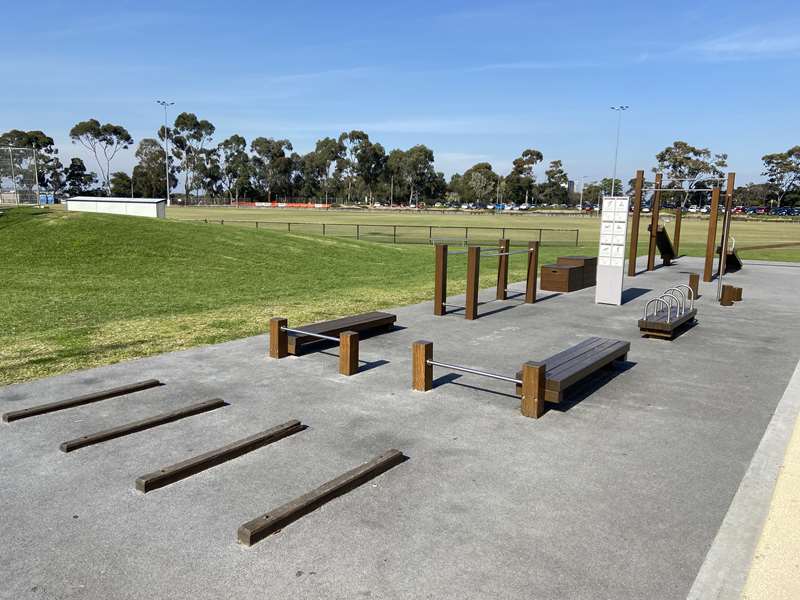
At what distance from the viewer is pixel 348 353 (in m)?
6.73

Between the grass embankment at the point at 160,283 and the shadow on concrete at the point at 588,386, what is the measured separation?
16.2ft

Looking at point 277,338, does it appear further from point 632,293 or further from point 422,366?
point 632,293

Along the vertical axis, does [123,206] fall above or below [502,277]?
above

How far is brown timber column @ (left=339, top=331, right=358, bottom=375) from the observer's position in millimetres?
6691

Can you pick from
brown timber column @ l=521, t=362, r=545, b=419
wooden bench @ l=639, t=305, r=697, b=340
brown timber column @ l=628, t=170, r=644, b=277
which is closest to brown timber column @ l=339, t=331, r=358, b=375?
brown timber column @ l=521, t=362, r=545, b=419

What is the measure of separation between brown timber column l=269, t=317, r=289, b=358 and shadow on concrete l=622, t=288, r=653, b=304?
28.3 feet

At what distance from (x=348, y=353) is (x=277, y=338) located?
118 cm

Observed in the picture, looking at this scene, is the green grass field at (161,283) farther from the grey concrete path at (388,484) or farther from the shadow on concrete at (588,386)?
the shadow on concrete at (588,386)

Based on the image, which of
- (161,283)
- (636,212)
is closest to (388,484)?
(161,283)

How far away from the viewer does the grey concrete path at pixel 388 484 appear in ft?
10.3

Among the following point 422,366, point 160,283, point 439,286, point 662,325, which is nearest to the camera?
point 422,366

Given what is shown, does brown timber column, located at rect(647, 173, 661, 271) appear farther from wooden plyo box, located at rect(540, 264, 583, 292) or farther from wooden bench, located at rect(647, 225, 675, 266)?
wooden plyo box, located at rect(540, 264, 583, 292)

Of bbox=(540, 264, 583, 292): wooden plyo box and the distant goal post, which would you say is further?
the distant goal post

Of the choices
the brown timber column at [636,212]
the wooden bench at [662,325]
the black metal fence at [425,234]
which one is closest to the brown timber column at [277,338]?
the wooden bench at [662,325]
